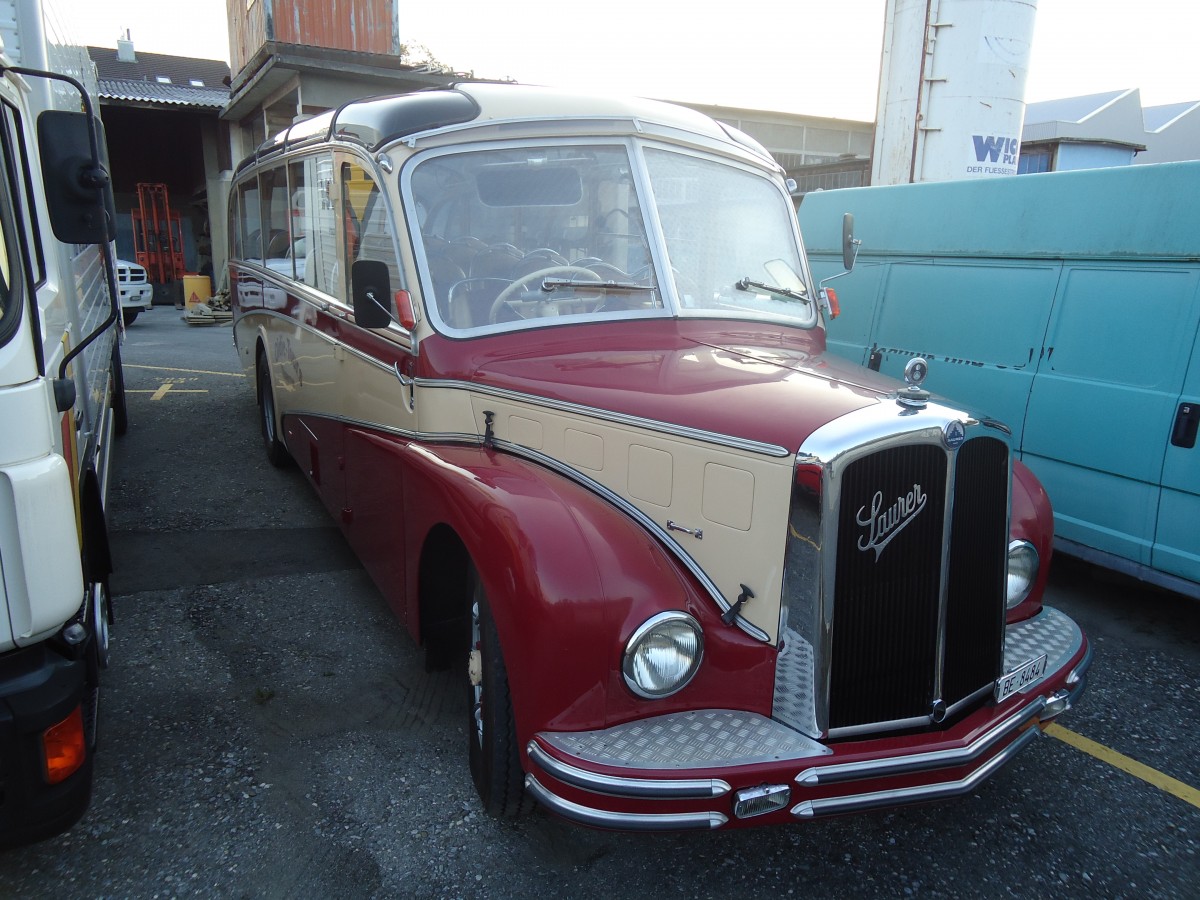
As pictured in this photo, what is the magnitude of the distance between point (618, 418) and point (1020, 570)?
1.55 meters

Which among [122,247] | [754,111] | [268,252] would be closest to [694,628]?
[268,252]

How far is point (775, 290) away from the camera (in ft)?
12.4

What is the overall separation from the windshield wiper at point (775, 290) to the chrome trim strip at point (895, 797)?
6.74ft

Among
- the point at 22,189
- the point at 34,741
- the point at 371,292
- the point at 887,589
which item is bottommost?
the point at 34,741

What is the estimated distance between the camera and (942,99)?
9258mm

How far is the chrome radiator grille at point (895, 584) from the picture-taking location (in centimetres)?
229

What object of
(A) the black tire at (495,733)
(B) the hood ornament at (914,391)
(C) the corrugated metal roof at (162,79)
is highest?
(C) the corrugated metal roof at (162,79)

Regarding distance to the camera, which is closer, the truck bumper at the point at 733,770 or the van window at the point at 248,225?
the truck bumper at the point at 733,770

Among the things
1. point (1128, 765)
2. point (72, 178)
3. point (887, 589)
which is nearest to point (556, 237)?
point (72, 178)

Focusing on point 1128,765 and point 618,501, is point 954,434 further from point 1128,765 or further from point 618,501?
point 1128,765

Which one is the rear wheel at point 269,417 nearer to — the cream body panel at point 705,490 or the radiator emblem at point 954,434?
the cream body panel at point 705,490

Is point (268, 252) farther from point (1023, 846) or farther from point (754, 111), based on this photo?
point (754, 111)

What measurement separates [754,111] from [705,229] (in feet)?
83.9

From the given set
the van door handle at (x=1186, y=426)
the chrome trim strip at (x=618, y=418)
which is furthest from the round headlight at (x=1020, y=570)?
the van door handle at (x=1186, y=426)
